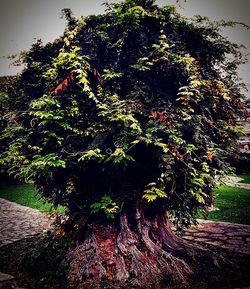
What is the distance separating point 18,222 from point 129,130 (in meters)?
6.81

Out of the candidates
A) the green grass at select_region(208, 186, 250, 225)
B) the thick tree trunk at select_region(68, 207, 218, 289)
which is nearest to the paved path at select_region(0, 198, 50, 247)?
the thick tree trunk at select_region(68, 207, 218, 289)

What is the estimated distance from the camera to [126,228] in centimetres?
532

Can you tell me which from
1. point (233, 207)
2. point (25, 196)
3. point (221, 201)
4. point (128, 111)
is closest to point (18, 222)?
point (25, 196)

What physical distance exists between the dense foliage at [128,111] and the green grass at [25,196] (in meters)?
6.32

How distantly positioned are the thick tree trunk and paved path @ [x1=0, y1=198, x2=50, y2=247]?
2.57 meters

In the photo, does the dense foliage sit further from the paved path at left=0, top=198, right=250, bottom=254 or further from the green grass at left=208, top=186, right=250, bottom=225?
the green grass at left=208, top=186, right=250, bottom=225

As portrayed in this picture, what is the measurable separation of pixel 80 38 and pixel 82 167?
100 inches

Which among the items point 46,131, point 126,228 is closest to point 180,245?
point 126,228

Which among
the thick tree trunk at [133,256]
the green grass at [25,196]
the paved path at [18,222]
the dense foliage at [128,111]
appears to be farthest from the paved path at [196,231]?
the dense foliage at [128,111]

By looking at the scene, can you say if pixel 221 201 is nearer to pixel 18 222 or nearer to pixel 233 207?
pixel 233 207

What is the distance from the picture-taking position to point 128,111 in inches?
181

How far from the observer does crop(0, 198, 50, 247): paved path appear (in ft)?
25.3

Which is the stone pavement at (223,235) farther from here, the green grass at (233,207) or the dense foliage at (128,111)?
the dense foliage at (128,111)

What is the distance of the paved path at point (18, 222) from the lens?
771cm
